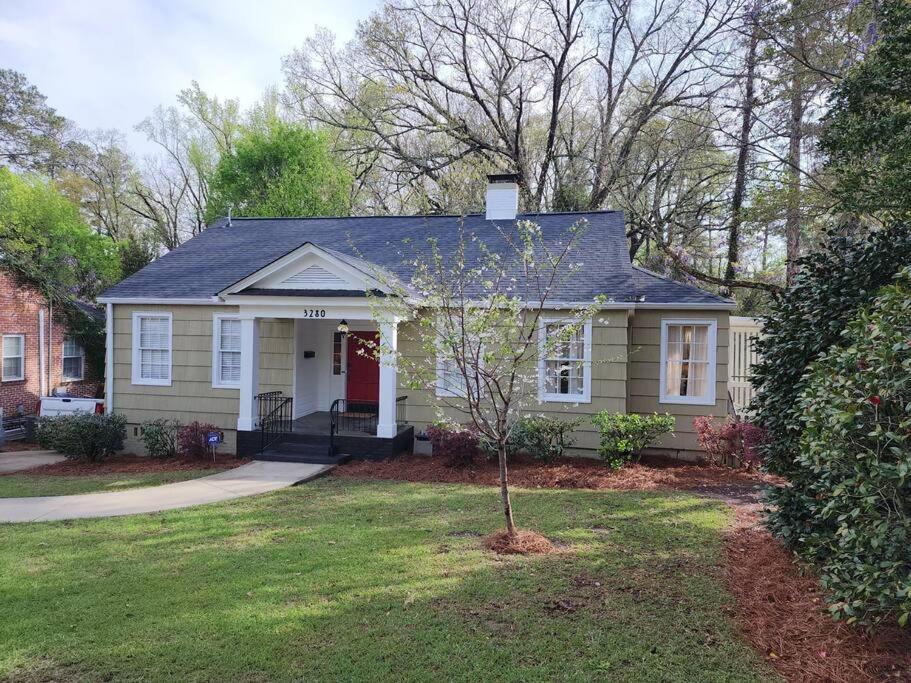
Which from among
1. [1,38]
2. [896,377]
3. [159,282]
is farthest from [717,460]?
[1,38]

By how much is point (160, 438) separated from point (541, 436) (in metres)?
7.95

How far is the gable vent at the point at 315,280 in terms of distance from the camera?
11.5 meters

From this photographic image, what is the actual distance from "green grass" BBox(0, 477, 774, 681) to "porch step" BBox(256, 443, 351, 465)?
3.23m

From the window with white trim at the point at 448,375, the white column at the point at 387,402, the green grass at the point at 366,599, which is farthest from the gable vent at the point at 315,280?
the green grass at the point at 366,599

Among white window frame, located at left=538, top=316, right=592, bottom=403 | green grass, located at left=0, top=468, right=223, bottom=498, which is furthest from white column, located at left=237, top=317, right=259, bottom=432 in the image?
white window frame, located at left=538, top=316, right=592, bottom=403

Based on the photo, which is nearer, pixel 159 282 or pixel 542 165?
pixel 159 282

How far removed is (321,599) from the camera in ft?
16.4

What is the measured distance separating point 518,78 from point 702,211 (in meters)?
9.29

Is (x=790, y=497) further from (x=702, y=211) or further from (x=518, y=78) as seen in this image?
(x=518, y=78)

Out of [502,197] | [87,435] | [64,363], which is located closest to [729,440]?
[502,197]

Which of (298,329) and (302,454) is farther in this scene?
(298,329)

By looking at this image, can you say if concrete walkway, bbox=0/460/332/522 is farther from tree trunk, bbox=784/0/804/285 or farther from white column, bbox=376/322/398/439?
tree trunk, bbox=784/0/804/285

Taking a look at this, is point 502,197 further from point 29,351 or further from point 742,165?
point 29,351

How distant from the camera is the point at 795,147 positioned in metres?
16.3
